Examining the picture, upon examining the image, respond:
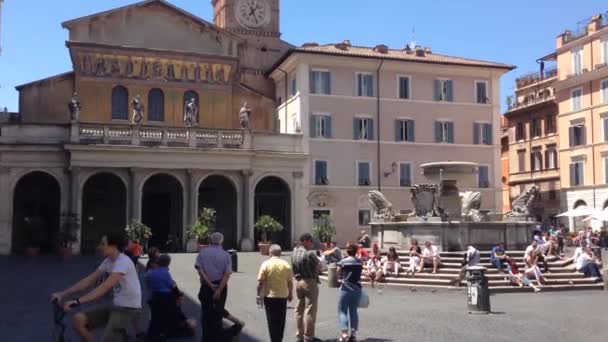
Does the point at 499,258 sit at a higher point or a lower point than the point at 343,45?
lower

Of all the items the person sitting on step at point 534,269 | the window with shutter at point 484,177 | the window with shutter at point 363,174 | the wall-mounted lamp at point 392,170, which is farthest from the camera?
the window with shutter at point 484,177

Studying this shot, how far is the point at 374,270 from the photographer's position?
66.1 feet

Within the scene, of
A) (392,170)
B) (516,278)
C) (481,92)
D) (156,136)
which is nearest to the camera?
(516,278)

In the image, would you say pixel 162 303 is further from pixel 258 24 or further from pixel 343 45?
pixel 258 24

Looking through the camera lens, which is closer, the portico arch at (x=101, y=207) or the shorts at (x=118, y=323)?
the shorts at (x=118, y=323)

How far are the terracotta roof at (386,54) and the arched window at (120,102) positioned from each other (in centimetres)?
979

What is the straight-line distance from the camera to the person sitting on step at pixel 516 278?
18.8 meters

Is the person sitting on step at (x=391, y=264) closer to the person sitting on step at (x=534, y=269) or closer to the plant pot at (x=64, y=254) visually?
the person sitting on step at (x=534, y=269)

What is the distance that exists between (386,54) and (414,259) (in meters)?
26.3

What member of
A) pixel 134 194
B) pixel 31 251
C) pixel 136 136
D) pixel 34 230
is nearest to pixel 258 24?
pixel 136 136

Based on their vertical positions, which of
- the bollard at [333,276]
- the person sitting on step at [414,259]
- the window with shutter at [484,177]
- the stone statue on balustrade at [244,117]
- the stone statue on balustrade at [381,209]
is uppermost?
the stone statue on balustrade at [244,117]

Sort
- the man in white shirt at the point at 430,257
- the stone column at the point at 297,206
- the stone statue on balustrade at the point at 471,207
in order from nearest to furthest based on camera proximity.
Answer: the man in white shirt at the point at 430,257, the stone statue on balustrade at the point at 471,207, the stone column at the point at 297,206

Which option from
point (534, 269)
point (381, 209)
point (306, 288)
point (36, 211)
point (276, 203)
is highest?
point (276, 203)

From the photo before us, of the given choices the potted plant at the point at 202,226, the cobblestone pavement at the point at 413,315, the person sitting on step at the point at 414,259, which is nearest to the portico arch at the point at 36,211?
the potted plant at the point at 202,226
